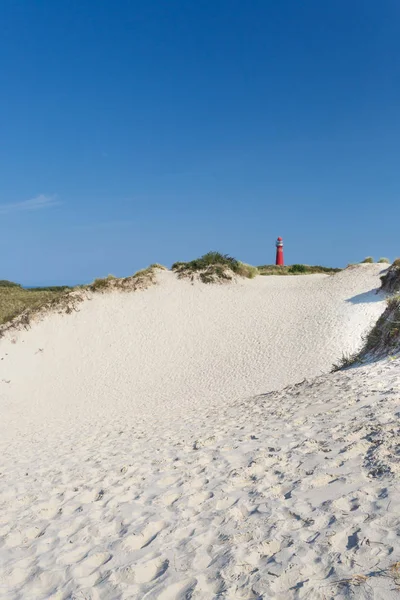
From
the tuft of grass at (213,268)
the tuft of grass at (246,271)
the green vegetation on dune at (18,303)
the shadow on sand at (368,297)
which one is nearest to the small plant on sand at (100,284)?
the green vegetation on dune at (18,303)

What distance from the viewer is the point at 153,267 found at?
2492cm

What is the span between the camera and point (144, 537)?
4.03 meters

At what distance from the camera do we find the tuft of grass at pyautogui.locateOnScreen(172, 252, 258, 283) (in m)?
24.1

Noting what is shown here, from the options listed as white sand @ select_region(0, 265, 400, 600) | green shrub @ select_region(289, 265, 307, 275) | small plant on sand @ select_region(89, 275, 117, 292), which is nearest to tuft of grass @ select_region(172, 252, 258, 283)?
small plant on sand @ select_region(89, 275, 117, 292)

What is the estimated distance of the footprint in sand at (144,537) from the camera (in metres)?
3.90

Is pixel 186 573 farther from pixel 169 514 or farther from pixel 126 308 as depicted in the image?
pixel 126 308

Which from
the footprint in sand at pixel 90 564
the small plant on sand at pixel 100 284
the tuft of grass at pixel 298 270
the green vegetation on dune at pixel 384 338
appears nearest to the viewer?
the footprint in sand at pixel 90 564

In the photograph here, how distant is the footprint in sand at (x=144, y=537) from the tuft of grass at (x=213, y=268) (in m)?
19.8

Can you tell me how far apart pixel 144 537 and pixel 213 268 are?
68.5ft

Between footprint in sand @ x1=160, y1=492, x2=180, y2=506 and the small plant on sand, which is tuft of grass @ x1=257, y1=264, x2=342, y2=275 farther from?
footprint in sand @ x1=160, y1=492, x2=180, y2=506

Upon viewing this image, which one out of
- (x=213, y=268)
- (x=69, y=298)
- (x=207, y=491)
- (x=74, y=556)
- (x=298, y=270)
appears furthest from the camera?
(x=298, y=270)

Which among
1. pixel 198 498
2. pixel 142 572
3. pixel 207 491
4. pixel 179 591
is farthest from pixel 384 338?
pixel 179 591

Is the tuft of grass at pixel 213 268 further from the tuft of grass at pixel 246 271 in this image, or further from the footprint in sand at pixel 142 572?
the footprint in sand at pixel 142 572

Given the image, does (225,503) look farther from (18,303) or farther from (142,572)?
(18,303)
